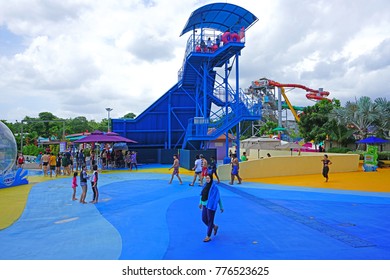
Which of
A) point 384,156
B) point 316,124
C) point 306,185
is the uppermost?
point 316,124

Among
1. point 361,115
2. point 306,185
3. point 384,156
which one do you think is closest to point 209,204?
point 306,185

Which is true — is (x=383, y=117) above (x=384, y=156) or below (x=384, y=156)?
above

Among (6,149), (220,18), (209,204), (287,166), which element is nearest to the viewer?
(209,204)

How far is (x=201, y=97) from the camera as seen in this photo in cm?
2705

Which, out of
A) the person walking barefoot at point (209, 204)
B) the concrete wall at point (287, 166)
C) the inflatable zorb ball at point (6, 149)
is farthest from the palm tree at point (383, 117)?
the inflatable zorb ball at point (6, 149)

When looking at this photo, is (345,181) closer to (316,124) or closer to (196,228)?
(196,228)

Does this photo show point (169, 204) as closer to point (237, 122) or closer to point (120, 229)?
point (120, 229)

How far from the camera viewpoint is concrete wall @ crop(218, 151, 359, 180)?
17.1 meters

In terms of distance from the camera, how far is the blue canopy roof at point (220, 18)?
21.3 metres

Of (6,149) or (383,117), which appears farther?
(383,117)

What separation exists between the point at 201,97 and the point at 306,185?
47.0ft

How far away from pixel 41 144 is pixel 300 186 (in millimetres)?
30911

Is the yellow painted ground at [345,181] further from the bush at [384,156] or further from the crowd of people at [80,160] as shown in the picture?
the crowd of people at [80,160]

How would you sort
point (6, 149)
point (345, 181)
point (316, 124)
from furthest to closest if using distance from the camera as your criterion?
point (316, 124) → point (345, 181) → point (6, 149)
